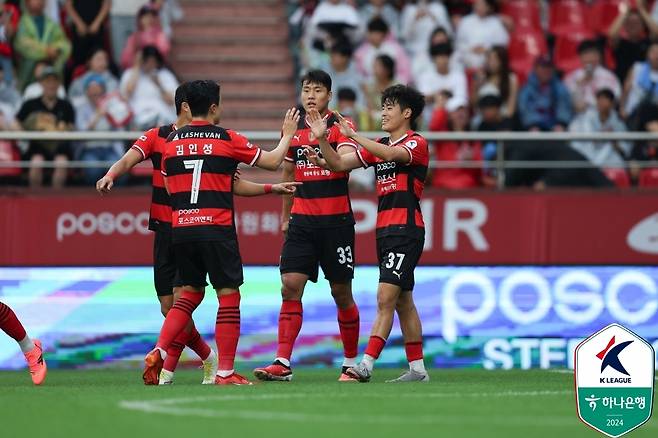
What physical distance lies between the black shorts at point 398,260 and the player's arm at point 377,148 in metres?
0.64

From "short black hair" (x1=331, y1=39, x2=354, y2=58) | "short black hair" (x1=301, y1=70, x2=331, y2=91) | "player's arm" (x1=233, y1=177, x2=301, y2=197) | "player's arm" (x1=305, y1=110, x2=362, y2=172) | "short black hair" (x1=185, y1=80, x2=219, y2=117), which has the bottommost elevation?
"player's arm" (x1=233, y1=177, x2=301, y2=197)

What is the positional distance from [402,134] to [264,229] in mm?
5101

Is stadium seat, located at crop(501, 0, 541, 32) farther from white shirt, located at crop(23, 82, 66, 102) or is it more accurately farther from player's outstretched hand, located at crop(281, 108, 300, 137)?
player's outstretched hand, located at crop(281, 108, 300, 137)

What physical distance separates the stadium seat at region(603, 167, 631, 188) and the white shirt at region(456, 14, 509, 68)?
3.43 m

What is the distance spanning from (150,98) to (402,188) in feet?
24.0

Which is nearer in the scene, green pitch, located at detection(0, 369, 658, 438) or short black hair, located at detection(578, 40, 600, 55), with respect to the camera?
green pitch, located at detection(0, 369, 658, 438)

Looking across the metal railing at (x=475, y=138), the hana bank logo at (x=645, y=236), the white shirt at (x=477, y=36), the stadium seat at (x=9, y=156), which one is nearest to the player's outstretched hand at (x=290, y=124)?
the metal railing at (x=475, y=138)

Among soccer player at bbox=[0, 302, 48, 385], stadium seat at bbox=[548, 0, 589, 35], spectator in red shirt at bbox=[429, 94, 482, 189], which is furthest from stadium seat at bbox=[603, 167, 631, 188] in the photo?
soccer player at bbox=[0, 302, 48, 385]

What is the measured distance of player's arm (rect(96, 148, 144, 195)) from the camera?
37.0 ft

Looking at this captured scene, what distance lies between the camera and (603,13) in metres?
21.6

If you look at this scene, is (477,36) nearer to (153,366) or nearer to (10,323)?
(10,323)

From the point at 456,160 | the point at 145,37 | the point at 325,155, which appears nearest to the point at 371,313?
the point at 456,160

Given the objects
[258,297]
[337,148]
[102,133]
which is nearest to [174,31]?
[102,133]

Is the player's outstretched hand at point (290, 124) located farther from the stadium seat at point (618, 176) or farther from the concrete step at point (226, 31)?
the concrete step at point (226, 31)
